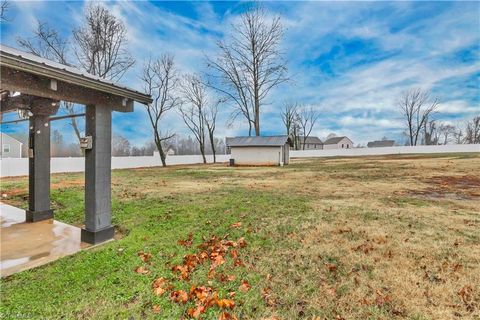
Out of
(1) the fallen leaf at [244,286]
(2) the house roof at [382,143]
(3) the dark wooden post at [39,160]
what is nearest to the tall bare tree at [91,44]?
(3) the dark wooden post at [39,160]

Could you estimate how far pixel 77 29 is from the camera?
19.4 m

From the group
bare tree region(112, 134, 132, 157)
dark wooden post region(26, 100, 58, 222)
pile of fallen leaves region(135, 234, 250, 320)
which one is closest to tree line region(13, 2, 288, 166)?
dark wooden post region(26, 100, 58, 222)

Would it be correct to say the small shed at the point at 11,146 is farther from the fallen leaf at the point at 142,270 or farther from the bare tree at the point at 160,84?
the fallen leaf at the point at 142,270

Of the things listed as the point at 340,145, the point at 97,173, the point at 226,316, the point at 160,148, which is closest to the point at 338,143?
the point at 340,145

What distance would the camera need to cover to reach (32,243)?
154 inches

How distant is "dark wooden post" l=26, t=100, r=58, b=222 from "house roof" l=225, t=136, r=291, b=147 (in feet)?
58.5

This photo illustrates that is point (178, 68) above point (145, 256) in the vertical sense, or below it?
above

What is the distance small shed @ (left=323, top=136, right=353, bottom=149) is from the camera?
63.2 metres

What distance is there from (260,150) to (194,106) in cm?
1383

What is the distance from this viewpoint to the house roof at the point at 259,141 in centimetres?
2172

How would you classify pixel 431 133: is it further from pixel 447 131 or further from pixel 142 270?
pixel 142 270

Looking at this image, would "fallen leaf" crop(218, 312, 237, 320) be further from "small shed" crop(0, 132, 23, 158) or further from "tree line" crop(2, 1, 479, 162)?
"small shed" crop(0, 132, 23, 158)

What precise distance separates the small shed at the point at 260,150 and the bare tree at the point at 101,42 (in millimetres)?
12353

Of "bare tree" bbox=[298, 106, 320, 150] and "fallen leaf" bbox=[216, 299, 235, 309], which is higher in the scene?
"bare tree" bbox=[298, 106, 320, 150]
